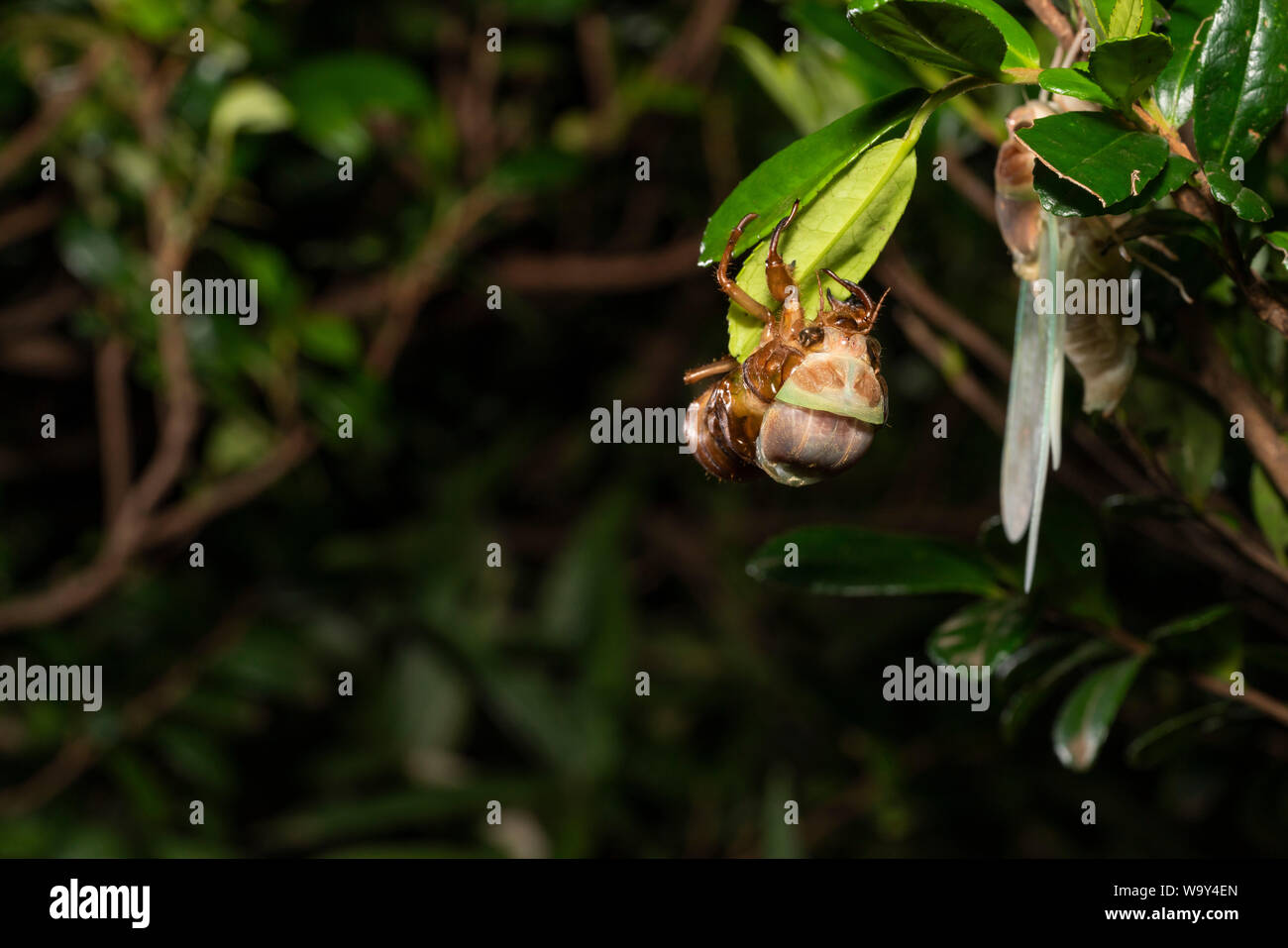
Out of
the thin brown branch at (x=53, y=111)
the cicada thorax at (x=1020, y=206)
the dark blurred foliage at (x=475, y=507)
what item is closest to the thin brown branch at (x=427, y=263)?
the dark blurred foliage at (x=475, y=507)

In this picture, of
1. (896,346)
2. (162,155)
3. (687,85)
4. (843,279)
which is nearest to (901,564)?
(843,279)

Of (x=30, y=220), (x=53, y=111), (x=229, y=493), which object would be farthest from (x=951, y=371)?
(x=30, y=220)

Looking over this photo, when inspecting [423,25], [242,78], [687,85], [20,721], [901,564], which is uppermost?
[423,25]

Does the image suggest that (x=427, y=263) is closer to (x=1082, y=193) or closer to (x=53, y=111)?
(x=53, y=111)

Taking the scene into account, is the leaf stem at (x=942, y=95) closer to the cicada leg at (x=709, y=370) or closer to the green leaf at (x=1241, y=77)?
the green leaf at (x=1241, y=77)

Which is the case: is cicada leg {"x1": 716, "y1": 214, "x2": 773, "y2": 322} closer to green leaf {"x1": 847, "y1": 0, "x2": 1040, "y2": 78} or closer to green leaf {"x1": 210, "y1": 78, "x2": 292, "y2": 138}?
green leaf {"x1": 847, "y1": 0, "x2": 1040, "y2": 78}
